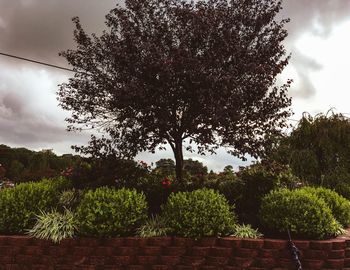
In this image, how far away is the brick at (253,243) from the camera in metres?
5.76

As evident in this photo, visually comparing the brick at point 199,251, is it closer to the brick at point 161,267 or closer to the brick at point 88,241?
the brick at point 161,267

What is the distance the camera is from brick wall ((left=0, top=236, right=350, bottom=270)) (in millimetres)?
5762

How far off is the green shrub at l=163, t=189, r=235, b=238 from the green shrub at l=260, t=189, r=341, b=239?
65 cm

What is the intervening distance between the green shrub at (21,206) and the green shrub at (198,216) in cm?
219

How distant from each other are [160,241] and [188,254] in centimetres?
45

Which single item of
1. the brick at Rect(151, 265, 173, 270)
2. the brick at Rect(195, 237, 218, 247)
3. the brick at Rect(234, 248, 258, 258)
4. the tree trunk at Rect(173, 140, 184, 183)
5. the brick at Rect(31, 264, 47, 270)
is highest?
the tree trunk at Rect(173, 140, 184, 183)

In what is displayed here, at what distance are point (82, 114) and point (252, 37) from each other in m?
3.89

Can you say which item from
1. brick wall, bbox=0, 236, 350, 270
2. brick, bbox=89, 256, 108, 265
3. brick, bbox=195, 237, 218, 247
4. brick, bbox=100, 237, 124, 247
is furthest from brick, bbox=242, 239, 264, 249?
brick, bbox=89, 256, 108, 265

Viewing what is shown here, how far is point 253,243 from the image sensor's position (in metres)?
5.76

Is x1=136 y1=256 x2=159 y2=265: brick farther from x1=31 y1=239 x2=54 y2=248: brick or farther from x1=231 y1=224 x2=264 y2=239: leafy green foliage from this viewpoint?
x1=31 y1=239 x2=54 y2=248: brick

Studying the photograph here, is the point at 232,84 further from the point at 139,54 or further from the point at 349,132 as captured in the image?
the point at 349,132

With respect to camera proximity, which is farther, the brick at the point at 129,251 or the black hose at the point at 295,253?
the brick at the point at 129,251

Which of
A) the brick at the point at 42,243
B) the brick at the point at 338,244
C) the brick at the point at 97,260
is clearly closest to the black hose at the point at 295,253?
the brick at the point at 338,244

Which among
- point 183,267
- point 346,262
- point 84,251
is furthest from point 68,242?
point 346,262
